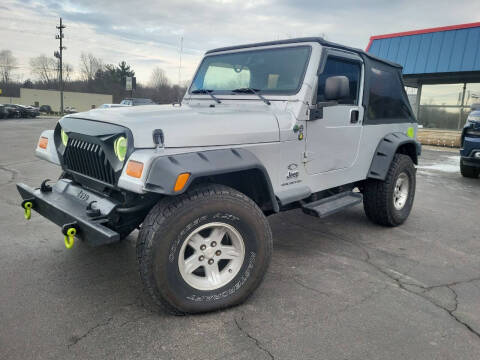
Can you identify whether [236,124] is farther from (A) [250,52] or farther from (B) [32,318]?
(B) [32,318]

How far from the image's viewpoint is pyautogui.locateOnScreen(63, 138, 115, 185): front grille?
2756mm

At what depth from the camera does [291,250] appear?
4.07 meters

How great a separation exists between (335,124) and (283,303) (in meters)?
1.87

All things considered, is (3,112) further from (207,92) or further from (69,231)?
(69,231)

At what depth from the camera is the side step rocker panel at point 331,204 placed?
3.65 m

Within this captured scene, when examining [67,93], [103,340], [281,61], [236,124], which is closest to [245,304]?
[103,340]

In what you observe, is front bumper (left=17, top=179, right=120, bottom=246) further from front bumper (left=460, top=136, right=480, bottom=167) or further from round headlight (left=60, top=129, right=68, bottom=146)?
front bumper (left=460, top=136, right=480, bottom=167)

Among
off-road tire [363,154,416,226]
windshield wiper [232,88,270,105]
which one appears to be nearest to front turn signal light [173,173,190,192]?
windshield wiper [232,88,270,105]

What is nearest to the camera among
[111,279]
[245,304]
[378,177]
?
[245,304]

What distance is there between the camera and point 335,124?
3.82 meters

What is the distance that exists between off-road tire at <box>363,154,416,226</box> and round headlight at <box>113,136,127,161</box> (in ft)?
10.6

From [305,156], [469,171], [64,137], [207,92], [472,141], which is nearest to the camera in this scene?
[64,137]

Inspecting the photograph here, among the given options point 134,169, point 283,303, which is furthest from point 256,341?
point 134,169

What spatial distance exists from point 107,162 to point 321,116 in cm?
193
